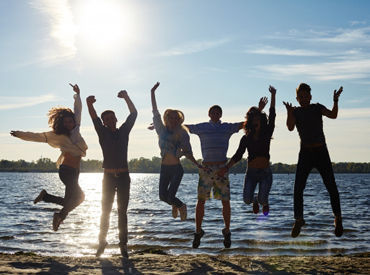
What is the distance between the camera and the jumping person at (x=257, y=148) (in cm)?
904

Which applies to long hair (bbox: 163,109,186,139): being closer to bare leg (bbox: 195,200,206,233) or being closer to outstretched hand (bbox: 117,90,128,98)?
outstretched hand (bbox: 117,90,128,98)

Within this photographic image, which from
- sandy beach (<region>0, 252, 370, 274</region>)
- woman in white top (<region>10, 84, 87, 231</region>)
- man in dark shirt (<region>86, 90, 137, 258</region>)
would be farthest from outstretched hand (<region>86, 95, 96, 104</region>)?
sandy beach (<region>0, 252, 370, 274</region>)

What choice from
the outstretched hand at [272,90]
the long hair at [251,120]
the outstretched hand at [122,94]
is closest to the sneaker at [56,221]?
the outstretched hand at [122,94]

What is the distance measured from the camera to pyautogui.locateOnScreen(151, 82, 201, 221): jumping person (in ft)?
31.1

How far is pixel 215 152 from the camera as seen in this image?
9.12 meters

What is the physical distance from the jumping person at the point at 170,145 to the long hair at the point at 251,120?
1321 mm

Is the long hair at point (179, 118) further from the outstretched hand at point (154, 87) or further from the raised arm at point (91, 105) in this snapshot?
the raised arm at point (91, 105)

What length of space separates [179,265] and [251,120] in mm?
3433

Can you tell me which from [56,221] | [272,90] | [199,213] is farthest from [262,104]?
[56,221]

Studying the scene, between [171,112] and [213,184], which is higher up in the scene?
[171,112]

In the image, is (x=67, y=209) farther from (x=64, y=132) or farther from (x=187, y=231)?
(x=187, y=231)

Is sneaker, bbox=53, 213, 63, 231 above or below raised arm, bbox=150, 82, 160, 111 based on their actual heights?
below

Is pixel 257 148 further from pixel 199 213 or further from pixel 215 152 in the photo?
pixel 199 213

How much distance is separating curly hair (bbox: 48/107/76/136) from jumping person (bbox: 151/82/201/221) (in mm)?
1870
